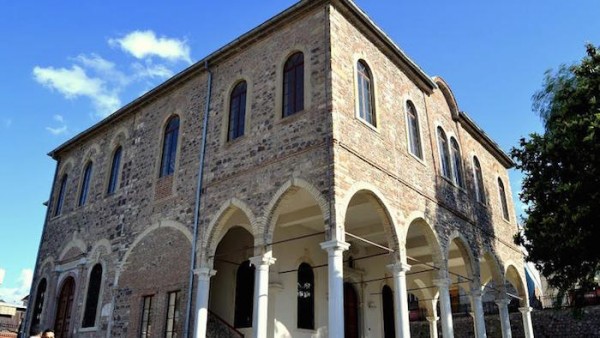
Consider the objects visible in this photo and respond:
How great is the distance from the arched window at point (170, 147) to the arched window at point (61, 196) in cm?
641

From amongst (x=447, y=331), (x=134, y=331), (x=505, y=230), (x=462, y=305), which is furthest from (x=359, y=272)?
(x=462, y=305)

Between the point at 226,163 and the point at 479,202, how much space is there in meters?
9.19

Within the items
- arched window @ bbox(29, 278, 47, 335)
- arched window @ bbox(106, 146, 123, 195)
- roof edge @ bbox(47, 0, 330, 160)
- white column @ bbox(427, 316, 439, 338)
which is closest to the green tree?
white column @ bbox(427, 316, 439, 338)

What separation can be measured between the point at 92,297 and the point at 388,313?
32.2 ft

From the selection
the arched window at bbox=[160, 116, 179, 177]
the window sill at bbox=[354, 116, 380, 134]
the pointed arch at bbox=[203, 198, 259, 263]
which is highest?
the arched window at bbox=[160, 116, 179, 177]

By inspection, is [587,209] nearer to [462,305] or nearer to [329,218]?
[329,218]

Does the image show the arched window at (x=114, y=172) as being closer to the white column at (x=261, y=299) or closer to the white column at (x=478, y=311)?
the white column at (x=261, y=299)

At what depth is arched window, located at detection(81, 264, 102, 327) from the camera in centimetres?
1424

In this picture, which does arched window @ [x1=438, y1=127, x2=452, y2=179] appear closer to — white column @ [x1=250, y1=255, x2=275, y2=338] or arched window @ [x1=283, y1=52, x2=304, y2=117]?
arched window @ [x1=283, y1=52, x2=304, y2=117]

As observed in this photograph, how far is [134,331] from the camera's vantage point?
12.5 metres

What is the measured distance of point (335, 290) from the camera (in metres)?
8.96

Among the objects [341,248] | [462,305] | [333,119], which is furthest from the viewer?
[462,305]

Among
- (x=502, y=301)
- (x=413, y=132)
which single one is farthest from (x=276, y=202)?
(x=502, y=301)

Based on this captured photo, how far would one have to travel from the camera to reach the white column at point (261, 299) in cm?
952
